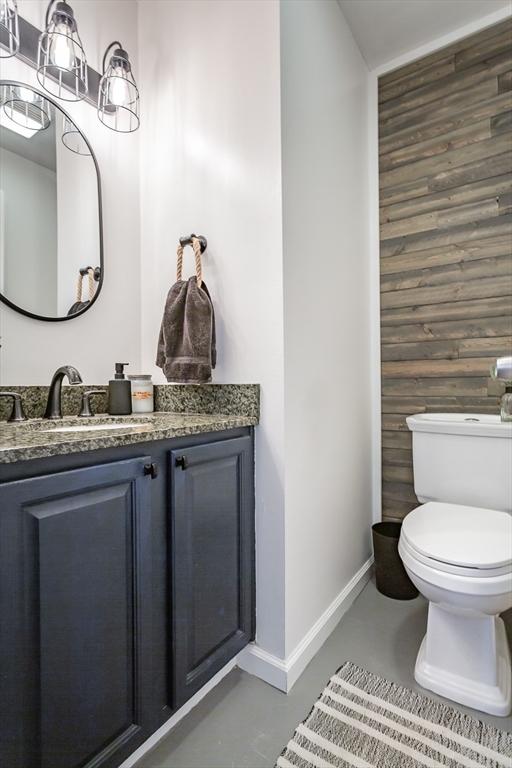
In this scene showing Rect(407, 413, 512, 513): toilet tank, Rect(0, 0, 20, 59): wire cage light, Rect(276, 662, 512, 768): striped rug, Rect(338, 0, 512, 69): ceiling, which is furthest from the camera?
Rect(338, 0, 512, 69): ceiling

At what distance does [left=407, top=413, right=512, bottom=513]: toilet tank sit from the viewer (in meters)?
1.51

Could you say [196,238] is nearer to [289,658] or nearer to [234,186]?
[234,186]

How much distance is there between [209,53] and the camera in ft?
4.75

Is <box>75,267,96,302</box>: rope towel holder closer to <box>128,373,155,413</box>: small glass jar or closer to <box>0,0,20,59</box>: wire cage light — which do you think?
<box>128,373,155,413</box>: small glass jar

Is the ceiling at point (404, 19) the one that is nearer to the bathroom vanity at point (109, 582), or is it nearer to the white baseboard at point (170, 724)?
the bathroom vanity at point (109, 582)

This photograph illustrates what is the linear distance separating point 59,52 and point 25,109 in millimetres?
209

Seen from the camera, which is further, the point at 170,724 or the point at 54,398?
the point at 54,398

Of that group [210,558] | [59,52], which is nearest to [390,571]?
[210,558]

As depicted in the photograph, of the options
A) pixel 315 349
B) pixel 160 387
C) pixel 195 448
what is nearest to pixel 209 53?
pixel 315 349

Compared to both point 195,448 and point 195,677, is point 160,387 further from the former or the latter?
point 195,677

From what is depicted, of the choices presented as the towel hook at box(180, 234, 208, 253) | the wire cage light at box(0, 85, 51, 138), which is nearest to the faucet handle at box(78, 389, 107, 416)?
the towel hook at box(180, 234, 208, 253)

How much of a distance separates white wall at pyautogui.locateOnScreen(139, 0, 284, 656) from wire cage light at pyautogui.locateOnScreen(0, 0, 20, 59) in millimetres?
530

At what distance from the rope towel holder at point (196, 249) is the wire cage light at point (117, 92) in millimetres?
526

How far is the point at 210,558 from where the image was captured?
3.78ft
